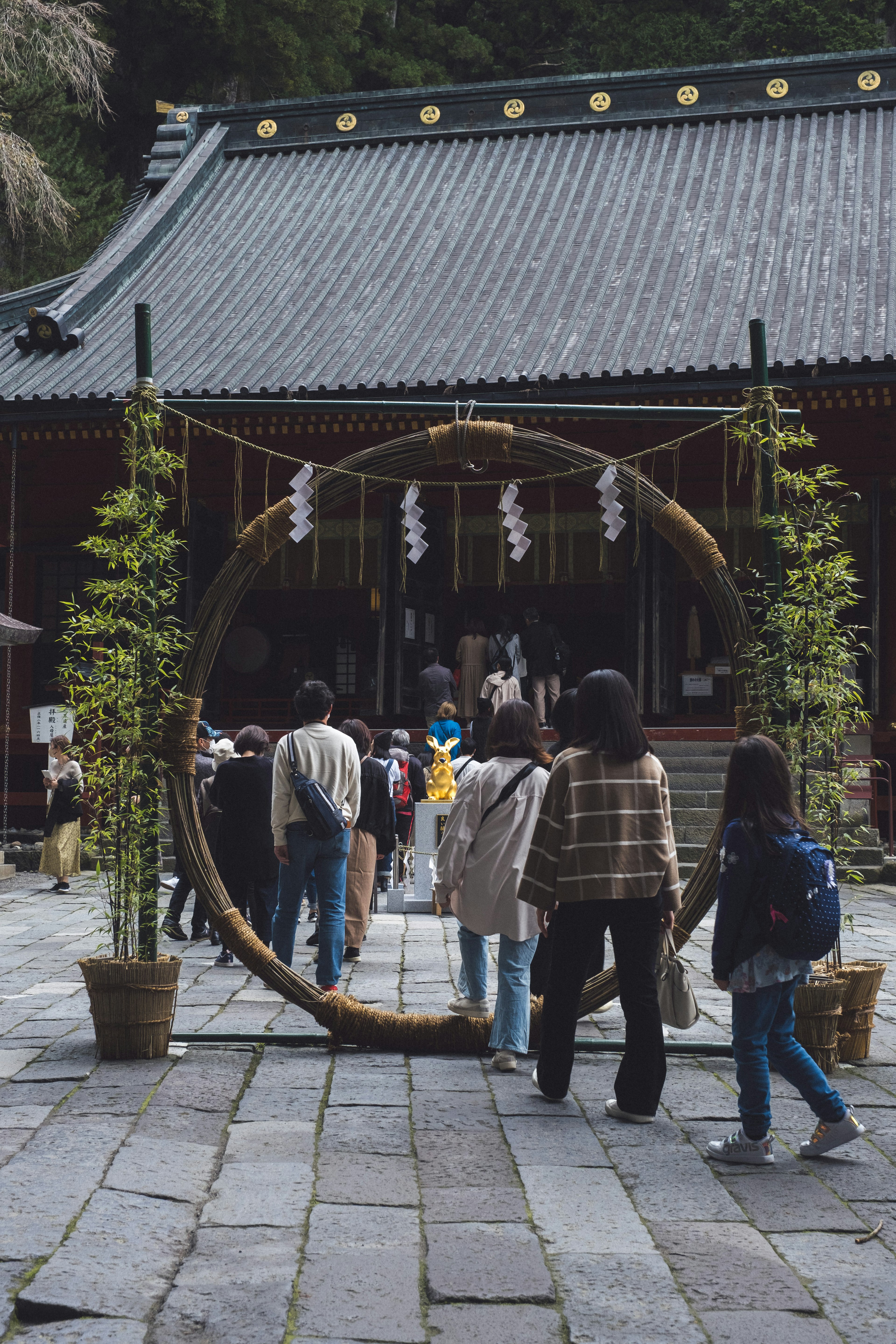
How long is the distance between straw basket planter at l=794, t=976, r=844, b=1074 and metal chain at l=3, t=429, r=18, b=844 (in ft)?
32.7

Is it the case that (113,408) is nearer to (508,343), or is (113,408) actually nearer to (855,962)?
(508,343)

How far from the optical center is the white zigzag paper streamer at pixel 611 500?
5.43 meters

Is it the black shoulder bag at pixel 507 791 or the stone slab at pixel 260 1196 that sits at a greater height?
the black shoulder bag at pixel 507 791

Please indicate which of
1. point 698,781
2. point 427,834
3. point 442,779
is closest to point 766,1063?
point 427,834

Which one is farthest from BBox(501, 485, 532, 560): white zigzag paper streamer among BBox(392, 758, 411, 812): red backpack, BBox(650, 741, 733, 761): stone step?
BBox(650, 741, 733, 761): stone step

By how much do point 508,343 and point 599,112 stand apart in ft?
21.2

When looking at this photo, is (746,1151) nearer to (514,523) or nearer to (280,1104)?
(280,1104)

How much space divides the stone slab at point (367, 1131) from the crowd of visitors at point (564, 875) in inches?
23.4

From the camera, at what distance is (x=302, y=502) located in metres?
5.47

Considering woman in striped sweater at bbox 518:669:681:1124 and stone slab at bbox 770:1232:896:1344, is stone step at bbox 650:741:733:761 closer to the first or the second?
woman in striped sweater at bbox 518:669:681:1124

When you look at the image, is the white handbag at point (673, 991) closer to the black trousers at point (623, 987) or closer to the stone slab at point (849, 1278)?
the black trousers at point (623, 987)

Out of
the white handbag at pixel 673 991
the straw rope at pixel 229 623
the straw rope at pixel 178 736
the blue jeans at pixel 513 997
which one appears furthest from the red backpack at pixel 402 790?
the white handbag at pixel 673 991

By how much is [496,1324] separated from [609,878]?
1.77 m

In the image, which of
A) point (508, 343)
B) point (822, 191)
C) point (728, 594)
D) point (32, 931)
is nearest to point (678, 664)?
point (508, 343)
